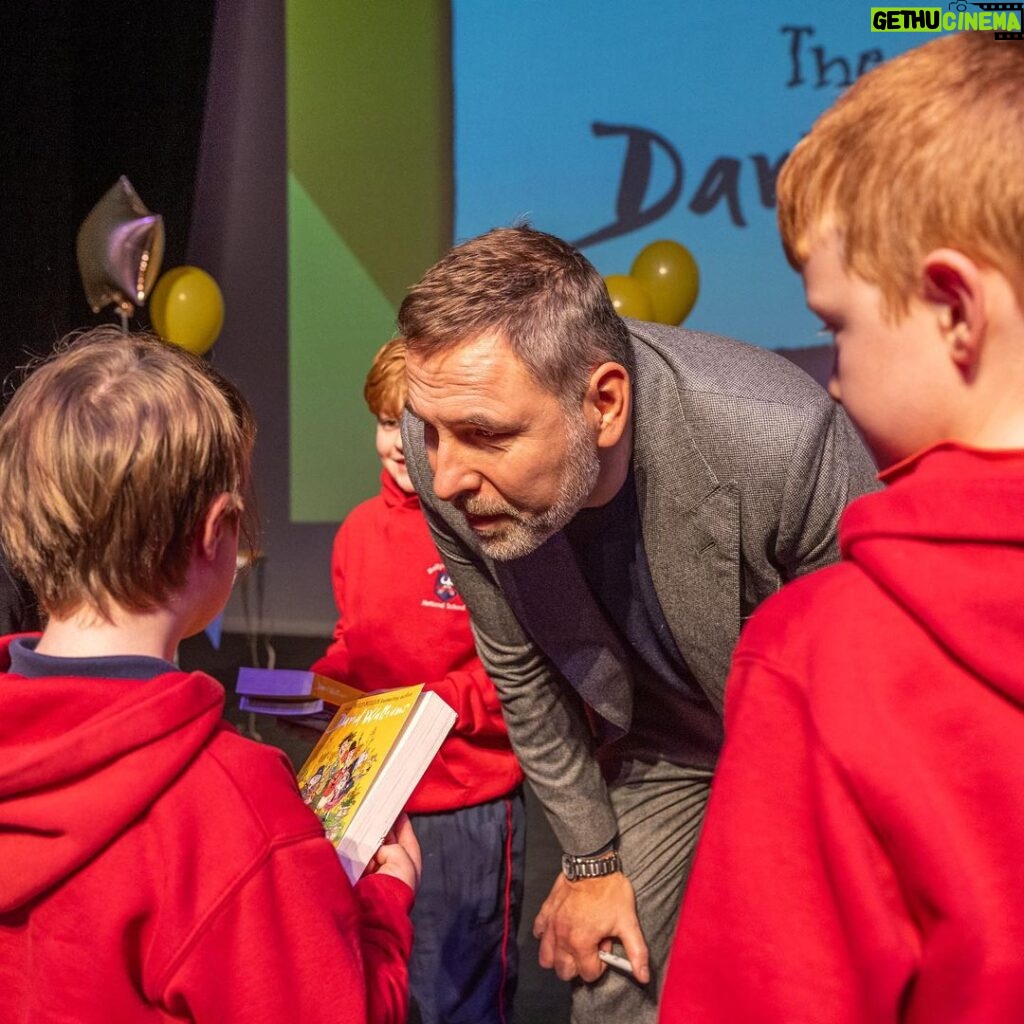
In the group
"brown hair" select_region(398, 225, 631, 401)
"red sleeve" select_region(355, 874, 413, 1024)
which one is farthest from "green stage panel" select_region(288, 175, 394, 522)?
"red sleeve" select_region(355, 874, 413, 1024)

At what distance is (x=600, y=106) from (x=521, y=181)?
0.48 m

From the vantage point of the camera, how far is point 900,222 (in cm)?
80

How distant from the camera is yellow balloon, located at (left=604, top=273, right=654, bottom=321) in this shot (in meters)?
4.41

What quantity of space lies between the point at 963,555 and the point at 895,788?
15 cm

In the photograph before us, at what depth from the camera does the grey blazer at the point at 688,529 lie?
5.58 feet

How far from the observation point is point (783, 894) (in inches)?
31.7

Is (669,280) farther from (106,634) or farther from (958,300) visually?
(958,300)

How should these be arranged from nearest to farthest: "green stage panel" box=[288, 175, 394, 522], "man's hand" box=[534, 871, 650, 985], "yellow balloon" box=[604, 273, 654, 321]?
"man's hand" box=[534, 871, 650, 985] < "yellow balloon" box=[604, 273, 654, 321] < "green stage panel" box=[288, 175, 394, 522]

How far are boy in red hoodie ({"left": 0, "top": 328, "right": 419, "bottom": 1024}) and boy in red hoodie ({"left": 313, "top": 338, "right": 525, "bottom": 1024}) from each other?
4.00ft

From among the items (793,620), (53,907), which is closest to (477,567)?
(53,907)

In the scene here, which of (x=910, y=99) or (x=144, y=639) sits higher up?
(x=910, y=99)

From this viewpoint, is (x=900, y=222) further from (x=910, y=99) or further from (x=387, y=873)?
(x=387, y=873)

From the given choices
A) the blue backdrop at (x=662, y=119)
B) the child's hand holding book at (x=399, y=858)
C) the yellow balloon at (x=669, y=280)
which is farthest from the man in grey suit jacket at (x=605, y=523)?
the blue backdrop at (x=662, y=119)

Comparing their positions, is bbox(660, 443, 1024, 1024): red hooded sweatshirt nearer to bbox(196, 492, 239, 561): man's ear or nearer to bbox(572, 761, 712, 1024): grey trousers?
bbox(196, 492, 239, 561): man's ear
